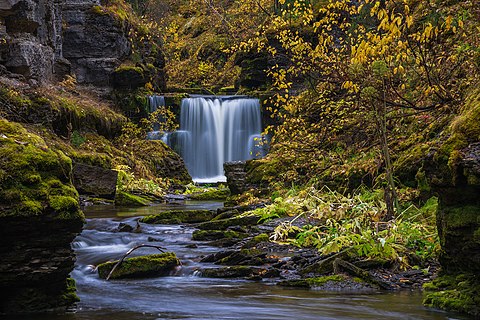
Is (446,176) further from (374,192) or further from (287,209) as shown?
(287,209)

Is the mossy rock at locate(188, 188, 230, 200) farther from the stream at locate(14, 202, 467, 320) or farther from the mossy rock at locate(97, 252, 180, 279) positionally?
the mossy rock at locate(97, 252, 180, 279)

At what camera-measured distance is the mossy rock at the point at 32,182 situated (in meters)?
4.75

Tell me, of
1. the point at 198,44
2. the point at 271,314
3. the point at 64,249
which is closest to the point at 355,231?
the point at 271,314

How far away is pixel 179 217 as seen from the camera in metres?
12.9

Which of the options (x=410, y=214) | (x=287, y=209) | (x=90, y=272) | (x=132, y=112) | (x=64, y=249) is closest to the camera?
(x=64, y=249)

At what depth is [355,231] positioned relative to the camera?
26.2ft

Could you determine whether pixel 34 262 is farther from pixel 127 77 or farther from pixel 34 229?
pixel 127 77

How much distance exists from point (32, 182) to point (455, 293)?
3.96 metres

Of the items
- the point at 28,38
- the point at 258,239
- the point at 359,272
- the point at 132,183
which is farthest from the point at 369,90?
the point at 28,38

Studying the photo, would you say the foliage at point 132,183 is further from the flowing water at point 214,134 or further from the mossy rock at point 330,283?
the mossy rock at point 330,283

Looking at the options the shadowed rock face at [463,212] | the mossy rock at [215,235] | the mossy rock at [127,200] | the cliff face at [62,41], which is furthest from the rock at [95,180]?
the shadowed rock face at [463,212]

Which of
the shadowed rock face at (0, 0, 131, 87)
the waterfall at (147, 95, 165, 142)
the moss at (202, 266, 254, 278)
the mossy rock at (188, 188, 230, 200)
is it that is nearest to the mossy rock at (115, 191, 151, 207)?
the mossy rock at (188, 188, 230, 200)

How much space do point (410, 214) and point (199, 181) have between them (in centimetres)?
2059

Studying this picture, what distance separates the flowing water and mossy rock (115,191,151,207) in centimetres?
1110
